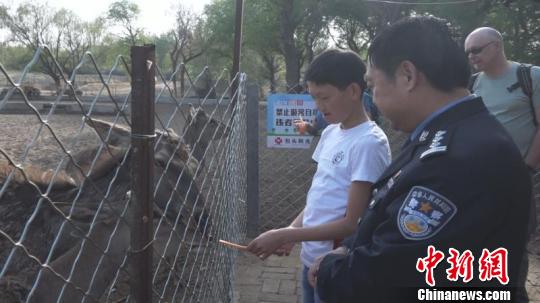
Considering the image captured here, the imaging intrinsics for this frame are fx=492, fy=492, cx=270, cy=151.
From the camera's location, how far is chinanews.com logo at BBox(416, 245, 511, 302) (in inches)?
39.7

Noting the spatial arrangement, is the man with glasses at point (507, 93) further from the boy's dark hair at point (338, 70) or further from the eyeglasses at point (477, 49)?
the boy's dark hair at point (338, 70)

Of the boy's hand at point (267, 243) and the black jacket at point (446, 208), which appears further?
the boy's hand at point (267, 243)

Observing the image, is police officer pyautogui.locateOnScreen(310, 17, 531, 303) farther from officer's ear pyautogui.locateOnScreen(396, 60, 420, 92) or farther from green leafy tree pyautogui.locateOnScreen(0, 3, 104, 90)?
green leafy tree pyautogui.locateOnScreen(0, 3, 104, 90)

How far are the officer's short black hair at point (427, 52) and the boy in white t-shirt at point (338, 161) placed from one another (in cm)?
50

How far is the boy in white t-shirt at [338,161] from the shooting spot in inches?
64.3

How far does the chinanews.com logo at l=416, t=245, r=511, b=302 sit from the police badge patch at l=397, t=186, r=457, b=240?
0.04m

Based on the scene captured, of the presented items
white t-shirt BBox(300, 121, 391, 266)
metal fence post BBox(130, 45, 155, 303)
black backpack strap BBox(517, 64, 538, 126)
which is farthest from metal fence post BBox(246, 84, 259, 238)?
metal fence post BBox(130, 45, 155, 303)

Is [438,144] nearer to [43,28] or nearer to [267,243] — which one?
[267,243]

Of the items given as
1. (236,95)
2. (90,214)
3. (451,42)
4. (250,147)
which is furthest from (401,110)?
(250,147)

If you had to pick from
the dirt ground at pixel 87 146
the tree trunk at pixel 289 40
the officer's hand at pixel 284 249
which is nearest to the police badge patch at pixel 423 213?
the dirt ground at pixel 87 146

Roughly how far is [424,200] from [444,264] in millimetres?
154

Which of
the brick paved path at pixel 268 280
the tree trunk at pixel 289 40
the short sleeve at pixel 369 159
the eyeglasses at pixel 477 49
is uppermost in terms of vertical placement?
the tree trunk at pixel 289 40

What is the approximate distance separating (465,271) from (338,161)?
725 mm

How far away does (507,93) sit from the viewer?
284cm
